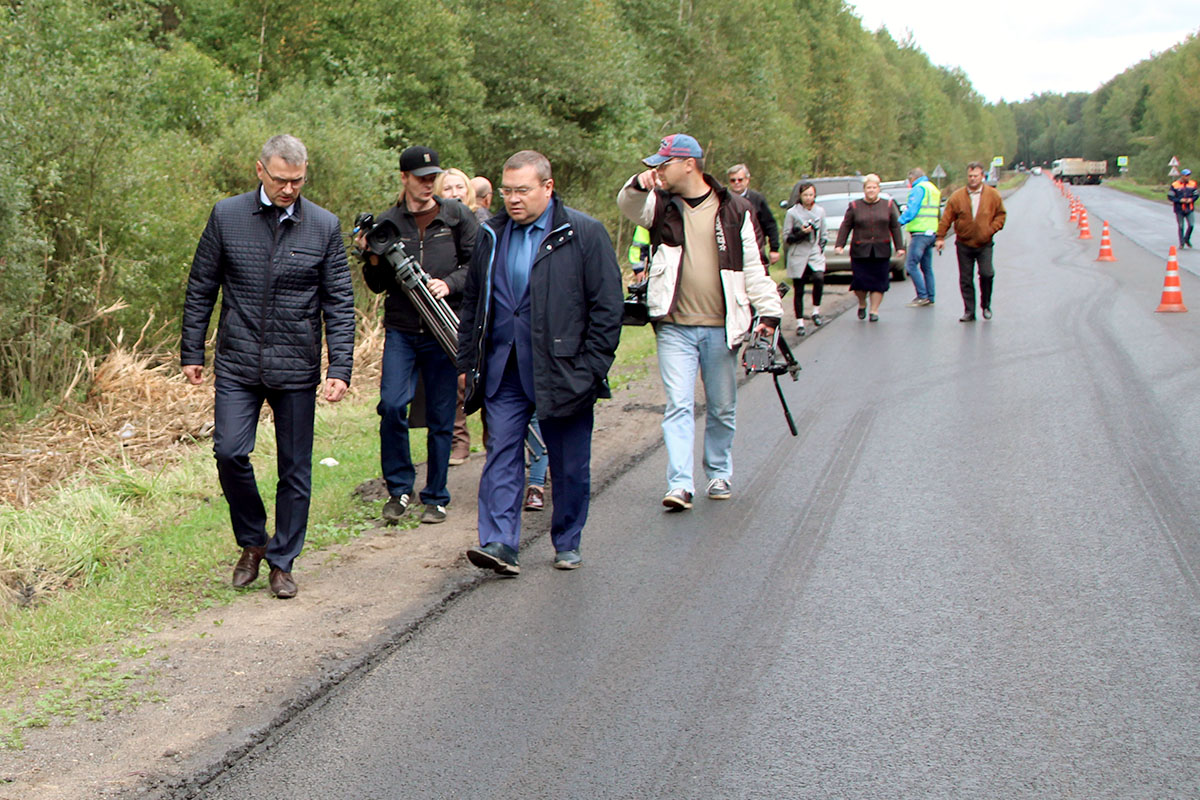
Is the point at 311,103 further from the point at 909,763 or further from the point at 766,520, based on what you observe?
the point at 909,763

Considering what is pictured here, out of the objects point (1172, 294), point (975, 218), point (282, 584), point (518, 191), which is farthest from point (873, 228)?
point (282, 584)

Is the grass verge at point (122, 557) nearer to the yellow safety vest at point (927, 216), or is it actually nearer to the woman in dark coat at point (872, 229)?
the woman in dark coat at point (872, 229)

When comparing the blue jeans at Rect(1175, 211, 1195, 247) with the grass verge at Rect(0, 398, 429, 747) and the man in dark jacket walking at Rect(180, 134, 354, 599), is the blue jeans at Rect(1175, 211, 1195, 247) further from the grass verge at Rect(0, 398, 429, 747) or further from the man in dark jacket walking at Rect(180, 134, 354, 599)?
the man in dark jacket walking at Rect(180, 134, 354, 599)

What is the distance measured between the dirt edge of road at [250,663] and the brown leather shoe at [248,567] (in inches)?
2.6

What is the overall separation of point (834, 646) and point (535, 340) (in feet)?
6.70

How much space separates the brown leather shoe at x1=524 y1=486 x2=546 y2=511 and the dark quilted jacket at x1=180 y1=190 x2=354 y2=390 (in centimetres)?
212

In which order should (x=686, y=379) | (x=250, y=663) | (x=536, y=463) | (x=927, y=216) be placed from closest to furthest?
1. (x=250, y=663)
2. (x=686, y=379)
3. (x=536, y=463)
4. (x=927, y=216)

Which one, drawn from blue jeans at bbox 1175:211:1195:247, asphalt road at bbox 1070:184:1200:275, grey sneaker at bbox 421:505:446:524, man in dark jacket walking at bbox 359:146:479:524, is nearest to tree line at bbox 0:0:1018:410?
man in dark jacket walking at bbox 359:146:479:524

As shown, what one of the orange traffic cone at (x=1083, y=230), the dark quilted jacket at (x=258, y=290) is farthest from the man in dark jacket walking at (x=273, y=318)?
the orange traffic cone at (x=1083, y=230)

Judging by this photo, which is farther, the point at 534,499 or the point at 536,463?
the point at 536,463

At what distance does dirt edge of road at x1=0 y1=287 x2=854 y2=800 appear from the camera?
A: 13.6 ft

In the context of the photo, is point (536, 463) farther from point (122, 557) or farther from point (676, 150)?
point (122, 557)

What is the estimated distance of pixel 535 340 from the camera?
6.25m

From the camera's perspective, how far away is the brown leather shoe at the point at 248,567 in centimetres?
628
